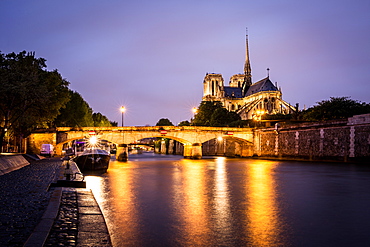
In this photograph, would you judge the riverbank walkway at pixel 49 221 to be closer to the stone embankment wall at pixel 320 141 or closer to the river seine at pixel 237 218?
the river seine at pixel 237 218

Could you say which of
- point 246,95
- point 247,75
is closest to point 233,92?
point 246,95

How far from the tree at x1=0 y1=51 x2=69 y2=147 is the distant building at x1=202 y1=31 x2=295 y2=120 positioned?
89718 millimetres

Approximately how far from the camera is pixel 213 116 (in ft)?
347

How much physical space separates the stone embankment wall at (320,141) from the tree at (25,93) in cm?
3750

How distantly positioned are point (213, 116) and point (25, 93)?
75.3m

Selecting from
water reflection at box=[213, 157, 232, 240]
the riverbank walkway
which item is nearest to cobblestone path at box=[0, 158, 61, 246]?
the riverbank walkway

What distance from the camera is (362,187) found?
21422mm

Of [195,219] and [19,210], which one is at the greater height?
[19,210]

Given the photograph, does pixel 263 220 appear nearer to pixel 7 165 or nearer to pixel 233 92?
pixel 7 165

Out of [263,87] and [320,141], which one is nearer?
[320,141]

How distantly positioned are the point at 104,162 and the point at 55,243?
3037 centimetres

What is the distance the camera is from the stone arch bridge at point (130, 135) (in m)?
58.7

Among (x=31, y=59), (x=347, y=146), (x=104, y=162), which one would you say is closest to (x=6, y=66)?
(x=31, y=59)

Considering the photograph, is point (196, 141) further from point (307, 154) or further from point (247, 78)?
point (247, 78)
